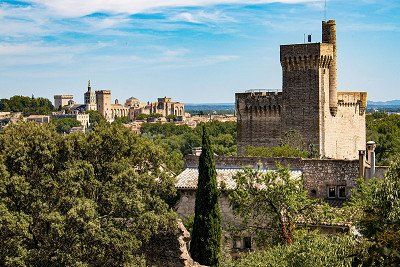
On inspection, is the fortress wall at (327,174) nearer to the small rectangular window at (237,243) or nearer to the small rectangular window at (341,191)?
the small rectangular window at (341,191)

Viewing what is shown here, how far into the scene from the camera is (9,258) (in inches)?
794

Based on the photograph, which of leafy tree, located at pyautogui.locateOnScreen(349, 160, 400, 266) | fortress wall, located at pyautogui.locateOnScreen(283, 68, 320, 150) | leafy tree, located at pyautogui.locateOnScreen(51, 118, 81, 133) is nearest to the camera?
leafy tree, located at pyautogui.locateOnScreen(349, 160, 400, 266)

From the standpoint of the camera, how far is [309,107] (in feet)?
158

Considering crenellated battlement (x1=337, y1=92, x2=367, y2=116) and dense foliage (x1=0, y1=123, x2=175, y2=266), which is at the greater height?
crenellated battlement (x1=337, y1=92, x2=367, y2=116)

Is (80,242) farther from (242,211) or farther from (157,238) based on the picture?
(242,211)

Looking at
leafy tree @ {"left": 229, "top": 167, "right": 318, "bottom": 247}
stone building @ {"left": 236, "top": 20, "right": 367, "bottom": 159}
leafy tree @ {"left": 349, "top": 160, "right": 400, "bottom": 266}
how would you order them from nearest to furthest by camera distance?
1. leafy tree @ {"left": 349, "top": 160, "right": 400, "bottom": 266}
2. leafy tree @ {"left": 229, "top": 167, "right": 318, "bottom": 247}
3. stone building @ {"left": 236, "top": 20, "right": 367, "bottom": 159}

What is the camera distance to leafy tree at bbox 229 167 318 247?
23.9 m

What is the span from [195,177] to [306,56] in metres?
20.4

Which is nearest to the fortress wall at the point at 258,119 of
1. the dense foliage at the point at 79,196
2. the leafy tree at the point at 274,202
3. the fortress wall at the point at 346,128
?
the fortress wall at the point at 346,128

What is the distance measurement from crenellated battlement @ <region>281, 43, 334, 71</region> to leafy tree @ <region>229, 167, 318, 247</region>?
23.2m

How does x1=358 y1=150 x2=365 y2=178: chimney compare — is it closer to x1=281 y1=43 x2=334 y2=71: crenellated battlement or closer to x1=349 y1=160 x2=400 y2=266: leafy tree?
x1=349 y1=160 x2=400 y2=266: leafy tree

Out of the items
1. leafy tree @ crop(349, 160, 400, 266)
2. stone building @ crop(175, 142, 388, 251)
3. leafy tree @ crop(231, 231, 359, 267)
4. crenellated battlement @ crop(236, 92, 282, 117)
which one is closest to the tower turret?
crenellated battlement @ crop(236, 92, 282, 117)

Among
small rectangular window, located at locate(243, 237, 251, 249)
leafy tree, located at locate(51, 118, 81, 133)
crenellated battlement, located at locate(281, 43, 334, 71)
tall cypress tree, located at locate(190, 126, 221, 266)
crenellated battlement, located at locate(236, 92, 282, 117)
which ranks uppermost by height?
crenellated battlement, located at locate(281, 43, 334, 71)

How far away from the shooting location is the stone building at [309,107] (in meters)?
47.8
